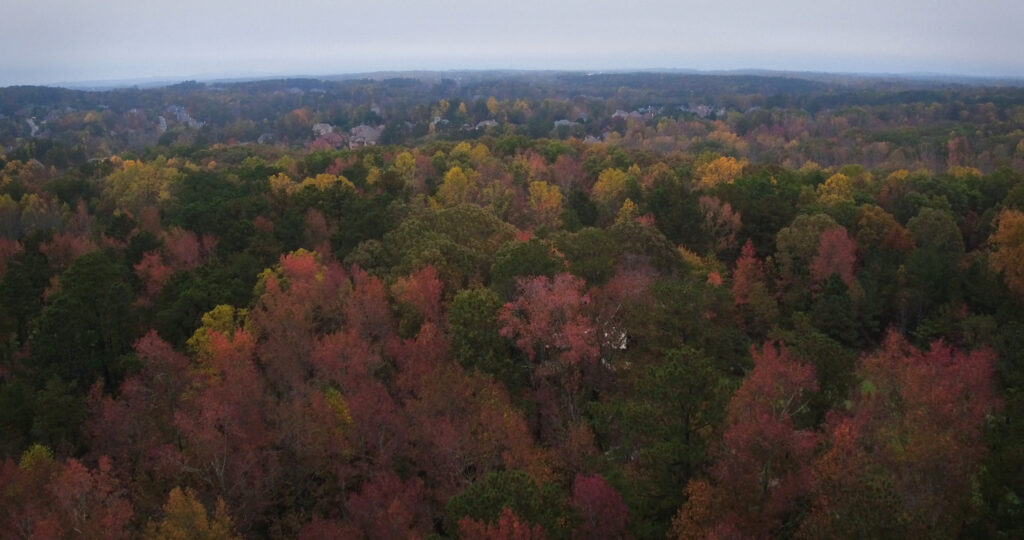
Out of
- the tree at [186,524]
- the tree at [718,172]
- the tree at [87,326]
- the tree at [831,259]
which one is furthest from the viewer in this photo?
the tree at [718,172]

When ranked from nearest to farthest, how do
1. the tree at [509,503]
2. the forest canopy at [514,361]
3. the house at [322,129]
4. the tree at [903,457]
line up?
the tree at [903,457], the tree at [509,503], the forest canopy at [514,361], the house at [322,129]

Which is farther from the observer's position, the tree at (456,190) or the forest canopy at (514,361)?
the tree at (456,190)

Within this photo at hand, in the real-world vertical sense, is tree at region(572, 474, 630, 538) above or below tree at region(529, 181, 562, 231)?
below

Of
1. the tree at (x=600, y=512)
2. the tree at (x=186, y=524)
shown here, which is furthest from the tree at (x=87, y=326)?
the tree at (x=600, y=512)

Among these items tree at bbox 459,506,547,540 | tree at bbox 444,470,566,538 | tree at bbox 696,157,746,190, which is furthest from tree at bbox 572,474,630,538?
tree at bbox 696,157,746,190

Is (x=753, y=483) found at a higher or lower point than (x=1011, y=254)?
lower

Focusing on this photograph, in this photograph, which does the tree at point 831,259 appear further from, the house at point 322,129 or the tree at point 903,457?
the house at point 322,129

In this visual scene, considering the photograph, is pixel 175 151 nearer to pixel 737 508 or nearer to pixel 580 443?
pixel 580 443

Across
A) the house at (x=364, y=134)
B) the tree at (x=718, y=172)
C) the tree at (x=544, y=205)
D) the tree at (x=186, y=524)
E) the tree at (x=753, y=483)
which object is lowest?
the tree at (x=186, y=524)

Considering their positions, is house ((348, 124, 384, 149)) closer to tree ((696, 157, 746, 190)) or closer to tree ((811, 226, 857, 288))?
tree ((696, 157, 746, 190))

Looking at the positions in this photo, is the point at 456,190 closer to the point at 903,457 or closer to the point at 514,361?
the point at 514,361

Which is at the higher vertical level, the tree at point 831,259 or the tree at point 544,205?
the tree at point 544,205

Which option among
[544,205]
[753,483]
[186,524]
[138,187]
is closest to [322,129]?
[138,187]
